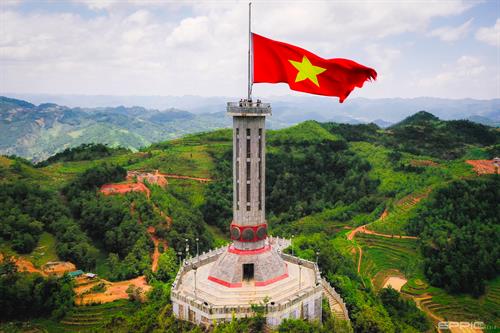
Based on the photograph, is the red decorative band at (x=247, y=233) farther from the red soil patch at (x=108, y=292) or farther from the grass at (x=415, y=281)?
the grass at (x=415, y=281)

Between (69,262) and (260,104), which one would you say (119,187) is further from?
(260,104)

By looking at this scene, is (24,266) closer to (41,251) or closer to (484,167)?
(41,251)

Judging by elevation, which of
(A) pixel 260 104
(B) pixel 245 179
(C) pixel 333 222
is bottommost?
(C) pixel 333 222

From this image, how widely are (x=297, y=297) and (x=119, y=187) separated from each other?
120ft

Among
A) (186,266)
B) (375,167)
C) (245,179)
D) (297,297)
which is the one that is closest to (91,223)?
(186,266)

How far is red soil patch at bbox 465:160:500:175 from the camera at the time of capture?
60591mm

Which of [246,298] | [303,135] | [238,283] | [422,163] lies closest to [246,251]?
[238,283]

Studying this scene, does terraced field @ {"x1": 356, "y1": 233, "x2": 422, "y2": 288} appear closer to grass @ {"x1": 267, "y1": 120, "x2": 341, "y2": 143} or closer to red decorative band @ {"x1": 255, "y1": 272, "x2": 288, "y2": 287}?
red decorative band @ {"x1": 255, "y1": 272, "x2": 288, "y2": 287}

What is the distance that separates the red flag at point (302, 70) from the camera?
24000mm

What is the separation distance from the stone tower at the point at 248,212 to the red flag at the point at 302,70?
3.95 metres

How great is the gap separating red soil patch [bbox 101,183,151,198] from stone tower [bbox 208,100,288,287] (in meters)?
30.0

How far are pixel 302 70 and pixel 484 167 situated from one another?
48983 millimetres

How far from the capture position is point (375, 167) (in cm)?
7662

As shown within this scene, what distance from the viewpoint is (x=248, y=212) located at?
2905cm
